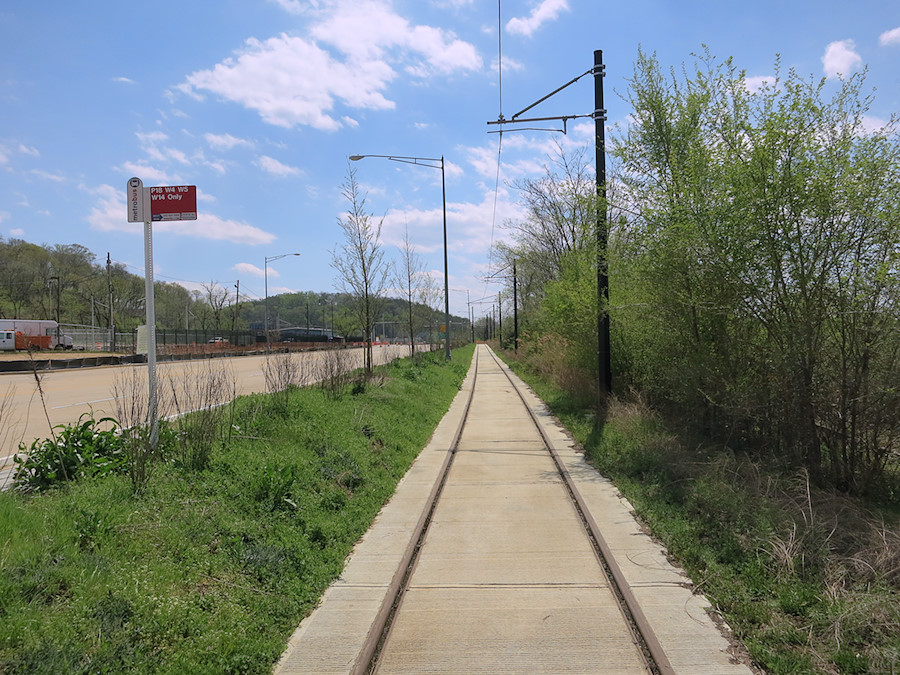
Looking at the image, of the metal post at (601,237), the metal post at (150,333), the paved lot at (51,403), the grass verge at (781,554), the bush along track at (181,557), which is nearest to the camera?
the bush along track at (181,557)

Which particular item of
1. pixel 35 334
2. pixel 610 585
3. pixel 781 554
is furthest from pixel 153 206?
pixel 35 334

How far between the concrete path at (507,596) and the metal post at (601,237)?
525cm

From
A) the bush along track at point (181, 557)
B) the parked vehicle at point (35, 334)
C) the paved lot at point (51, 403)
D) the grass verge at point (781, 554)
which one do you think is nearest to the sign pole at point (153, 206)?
the paved lot at point (51, 403)

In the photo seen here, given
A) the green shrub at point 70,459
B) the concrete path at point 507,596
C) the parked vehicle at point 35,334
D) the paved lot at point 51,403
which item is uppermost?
the parked vehicle at point 35,334

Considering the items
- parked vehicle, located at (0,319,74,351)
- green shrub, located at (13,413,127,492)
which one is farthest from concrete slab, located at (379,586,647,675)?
parked vehicle, located at (0,319,74,351)

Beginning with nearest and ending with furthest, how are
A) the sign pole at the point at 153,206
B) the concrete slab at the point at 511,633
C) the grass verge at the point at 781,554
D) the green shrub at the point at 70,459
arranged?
1. the concrete slab at the point at 511,633
2. the grass verge at the point at 781,554
3. the green shrub at the point at 70,459
4. the sign pole at the point at 153,206

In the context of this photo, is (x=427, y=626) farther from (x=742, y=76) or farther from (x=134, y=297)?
(x=134, y=297)

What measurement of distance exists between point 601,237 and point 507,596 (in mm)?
8688

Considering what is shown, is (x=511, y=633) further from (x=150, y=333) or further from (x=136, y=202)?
(x=136, y=202)

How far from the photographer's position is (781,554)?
5336 millimetres

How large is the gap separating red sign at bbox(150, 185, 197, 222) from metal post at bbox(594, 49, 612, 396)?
7475mm

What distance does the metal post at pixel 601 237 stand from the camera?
12102 millimetres

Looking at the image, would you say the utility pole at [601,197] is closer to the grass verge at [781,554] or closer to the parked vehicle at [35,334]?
the grass verge at [781,554]

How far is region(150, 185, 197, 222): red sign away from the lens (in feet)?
23.6
